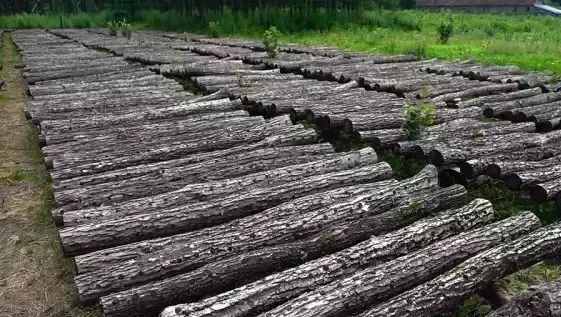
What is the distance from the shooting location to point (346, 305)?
4.10 meters

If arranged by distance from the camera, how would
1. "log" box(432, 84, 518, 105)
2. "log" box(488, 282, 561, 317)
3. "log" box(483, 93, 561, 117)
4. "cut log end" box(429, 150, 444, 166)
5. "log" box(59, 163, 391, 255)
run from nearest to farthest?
"log" box(488, 282, 561, 317), "log" box(59, 163, 391, 255), "cut log end" box(429, 150, 444, 166), "log" box(483, 93, 561, 117), "log" box(432, 84, 518, 105)

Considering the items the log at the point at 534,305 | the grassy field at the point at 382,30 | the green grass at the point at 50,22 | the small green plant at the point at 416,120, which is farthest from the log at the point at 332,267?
the green grass at the point at 50,22

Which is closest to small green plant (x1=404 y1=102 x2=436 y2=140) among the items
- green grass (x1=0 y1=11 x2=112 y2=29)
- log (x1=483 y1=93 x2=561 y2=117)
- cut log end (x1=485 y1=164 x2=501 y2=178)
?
cut log end (x1=485 y1=164 x2=501 y2=178)

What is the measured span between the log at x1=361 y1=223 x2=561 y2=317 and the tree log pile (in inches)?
0.6

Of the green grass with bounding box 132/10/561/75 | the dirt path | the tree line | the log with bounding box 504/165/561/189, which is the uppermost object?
the tree line

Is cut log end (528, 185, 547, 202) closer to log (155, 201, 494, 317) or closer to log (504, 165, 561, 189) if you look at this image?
log (504, 165, 561, 189)

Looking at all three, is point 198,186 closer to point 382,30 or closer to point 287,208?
point 287,208

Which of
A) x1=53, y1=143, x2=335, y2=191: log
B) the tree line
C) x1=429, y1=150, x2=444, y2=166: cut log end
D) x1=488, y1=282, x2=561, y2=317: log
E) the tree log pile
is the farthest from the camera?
the tree line

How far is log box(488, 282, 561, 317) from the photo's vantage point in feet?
12.9

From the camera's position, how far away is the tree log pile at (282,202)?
171 inches

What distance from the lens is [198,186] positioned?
19.4 feet

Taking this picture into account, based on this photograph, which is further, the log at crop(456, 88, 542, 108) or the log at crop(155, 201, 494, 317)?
the log at crop(456, 88, 542, 108)

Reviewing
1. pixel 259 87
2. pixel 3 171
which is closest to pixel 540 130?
pixel 259 87

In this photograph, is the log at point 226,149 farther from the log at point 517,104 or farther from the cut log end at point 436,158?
the log at point 517,104
